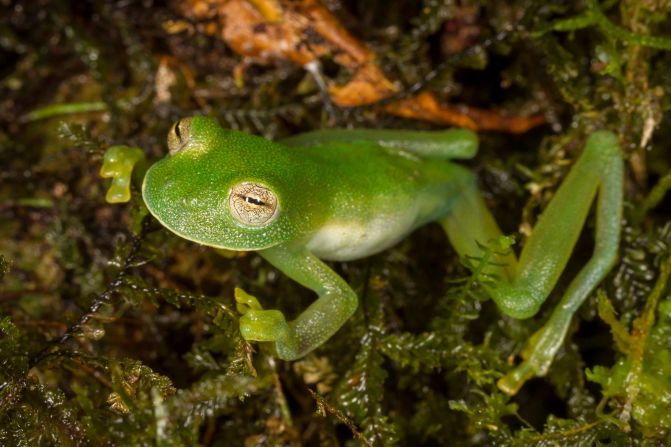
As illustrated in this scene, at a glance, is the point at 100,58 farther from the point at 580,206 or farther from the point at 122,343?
the point at 580,206

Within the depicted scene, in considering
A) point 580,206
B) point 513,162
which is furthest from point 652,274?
point 513,162

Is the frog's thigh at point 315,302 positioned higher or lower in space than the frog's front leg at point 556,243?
lower

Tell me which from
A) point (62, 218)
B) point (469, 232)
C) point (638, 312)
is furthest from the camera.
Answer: point (62, 218)

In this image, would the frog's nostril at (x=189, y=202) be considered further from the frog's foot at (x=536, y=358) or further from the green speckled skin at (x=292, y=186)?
the frog's foot at (x=536, y=358)

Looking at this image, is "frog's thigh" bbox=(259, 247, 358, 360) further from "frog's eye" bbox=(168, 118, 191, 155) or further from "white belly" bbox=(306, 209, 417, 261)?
"frog's eye" bbox=(168, 118, 191, 155)

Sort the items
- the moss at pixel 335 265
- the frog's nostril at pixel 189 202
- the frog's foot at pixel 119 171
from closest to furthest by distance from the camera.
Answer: the frog's nostril at pixel 189 202 < the moss at pixel 335 265 < the frog's foot at pixel 119 171

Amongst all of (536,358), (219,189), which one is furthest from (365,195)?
(536,358)

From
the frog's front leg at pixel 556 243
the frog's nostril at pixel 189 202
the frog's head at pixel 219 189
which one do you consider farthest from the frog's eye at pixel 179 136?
the frog's front leg at pixel 556 243

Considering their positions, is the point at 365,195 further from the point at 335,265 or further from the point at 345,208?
the point at 335,265
